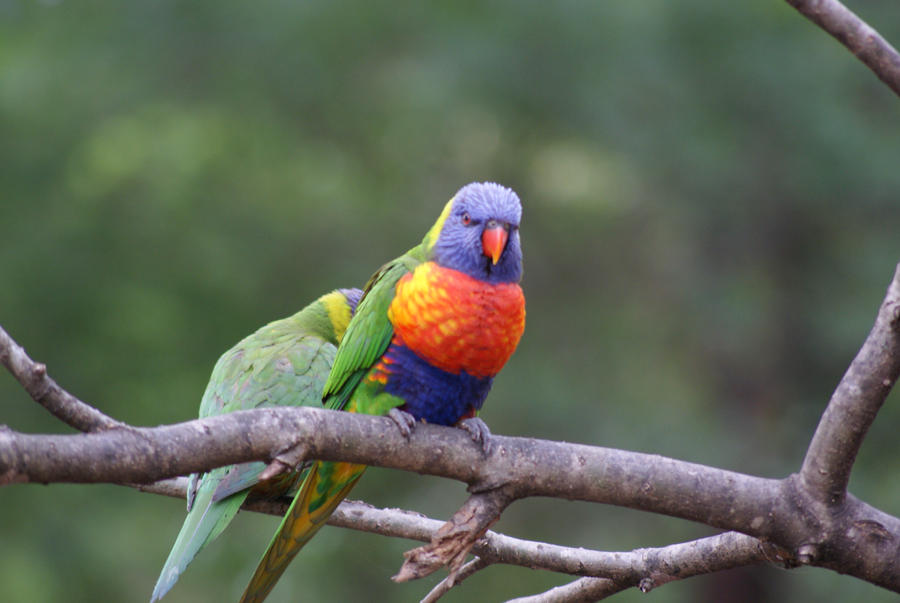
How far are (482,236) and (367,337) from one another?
1.56 feet

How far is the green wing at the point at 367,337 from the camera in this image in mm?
2930

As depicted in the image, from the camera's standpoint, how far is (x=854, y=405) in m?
2.09

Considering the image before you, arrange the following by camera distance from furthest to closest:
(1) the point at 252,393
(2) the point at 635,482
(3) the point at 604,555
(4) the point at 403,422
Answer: (1) the point at 252,393 < (3) the point at 604,555 < (4) the point at 403,422 < (2) the point at 635,482

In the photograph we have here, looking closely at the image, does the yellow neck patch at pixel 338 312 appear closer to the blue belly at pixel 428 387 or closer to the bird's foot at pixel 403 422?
the blue belly at pixel 428 387

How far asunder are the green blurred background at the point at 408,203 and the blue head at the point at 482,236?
12.6ft

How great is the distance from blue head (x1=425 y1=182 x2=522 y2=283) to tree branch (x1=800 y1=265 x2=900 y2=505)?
1.07 m

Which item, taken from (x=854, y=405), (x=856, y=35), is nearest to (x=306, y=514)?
(x=854, y=405)

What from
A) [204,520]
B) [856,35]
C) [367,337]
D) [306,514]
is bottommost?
[204,520]

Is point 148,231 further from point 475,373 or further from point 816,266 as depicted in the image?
point 816,266

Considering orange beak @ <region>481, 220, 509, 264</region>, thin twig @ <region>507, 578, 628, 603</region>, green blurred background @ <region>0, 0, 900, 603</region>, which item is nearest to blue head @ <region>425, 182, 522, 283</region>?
orange beak @ <region>481, 220, 509, 264</region>

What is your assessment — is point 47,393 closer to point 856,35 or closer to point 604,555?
point 604,555

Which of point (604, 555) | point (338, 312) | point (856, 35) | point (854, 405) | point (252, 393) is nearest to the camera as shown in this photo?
point (856, 35)

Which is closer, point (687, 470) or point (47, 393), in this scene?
point (47, 393)

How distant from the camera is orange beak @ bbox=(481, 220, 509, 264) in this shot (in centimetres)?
288
